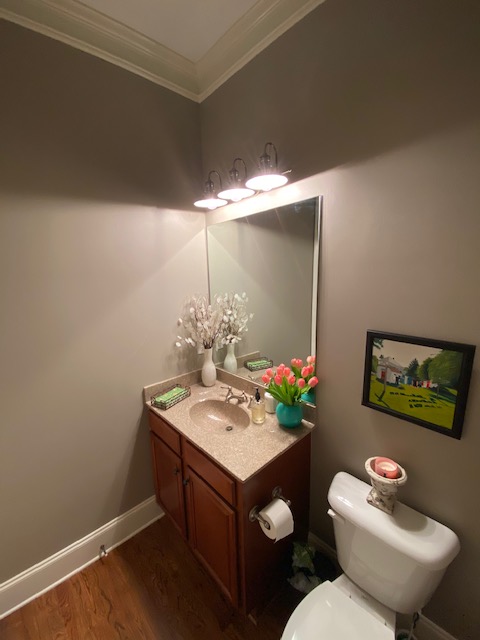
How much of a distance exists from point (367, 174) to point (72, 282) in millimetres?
1406

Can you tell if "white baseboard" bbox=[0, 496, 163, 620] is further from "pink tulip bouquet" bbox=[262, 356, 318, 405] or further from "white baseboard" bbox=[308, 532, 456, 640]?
"white baseboard" bbox=[308, 532, 456, 640]

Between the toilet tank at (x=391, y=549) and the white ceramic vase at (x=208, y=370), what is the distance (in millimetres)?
954

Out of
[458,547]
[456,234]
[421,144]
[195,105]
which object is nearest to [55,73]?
[195,105]

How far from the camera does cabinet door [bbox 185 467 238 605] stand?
113 cm

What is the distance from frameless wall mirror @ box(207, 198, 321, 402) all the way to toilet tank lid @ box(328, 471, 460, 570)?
0.63m

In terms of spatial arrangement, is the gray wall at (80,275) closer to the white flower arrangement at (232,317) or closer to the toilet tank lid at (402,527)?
the white flower arrangement at (232,317)

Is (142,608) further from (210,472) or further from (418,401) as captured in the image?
(418,401)

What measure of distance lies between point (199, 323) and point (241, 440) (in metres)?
0.78

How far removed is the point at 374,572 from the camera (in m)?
0.99

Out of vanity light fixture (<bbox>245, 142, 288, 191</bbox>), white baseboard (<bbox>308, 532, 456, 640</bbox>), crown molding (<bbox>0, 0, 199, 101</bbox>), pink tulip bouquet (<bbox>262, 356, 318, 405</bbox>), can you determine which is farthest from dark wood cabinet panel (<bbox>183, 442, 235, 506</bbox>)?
crown molding (<bbox>0, 0, 199, 101</bbox>)

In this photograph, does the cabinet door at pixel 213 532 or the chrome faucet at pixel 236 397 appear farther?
the chrome faucet at pixel 236 397

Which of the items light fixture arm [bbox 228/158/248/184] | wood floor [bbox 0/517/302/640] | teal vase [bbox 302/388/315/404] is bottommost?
wood floor [bbox 0/517/302/640]

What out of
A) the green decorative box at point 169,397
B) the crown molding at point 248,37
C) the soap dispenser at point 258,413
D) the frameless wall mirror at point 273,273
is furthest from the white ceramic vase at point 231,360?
the crown molding at point 248,37

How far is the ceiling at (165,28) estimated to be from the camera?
44.1 inches
